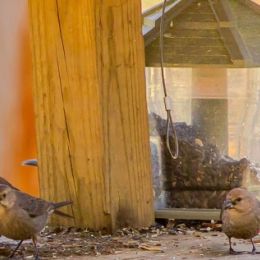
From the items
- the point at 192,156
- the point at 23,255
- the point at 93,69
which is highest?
the point at 93,69

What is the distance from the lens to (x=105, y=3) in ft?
16.4

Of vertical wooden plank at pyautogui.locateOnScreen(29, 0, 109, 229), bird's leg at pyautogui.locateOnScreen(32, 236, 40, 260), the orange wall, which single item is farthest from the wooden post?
the orange wall

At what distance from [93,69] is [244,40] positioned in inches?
24.7

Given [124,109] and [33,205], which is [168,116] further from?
[33,205]

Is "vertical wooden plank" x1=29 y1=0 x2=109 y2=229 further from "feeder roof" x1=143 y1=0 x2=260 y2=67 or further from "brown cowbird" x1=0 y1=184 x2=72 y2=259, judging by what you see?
"feeder roof" x1=143 y1=0 x2=260 y2=67

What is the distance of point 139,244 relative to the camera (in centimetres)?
480

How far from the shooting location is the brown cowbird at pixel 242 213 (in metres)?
4.96

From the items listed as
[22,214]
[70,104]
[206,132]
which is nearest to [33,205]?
[22,214]

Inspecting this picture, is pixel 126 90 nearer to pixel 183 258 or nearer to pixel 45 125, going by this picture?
pixel 45 125

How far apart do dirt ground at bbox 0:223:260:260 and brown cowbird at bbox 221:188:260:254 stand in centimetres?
5

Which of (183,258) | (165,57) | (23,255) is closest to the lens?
(183,258)

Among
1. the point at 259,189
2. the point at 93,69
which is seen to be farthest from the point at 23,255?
the point at 259,189

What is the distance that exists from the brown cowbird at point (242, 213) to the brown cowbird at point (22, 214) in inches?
25.4

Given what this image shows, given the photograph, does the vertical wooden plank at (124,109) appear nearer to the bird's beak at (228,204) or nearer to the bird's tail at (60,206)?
the bird's tail at (60,206)
